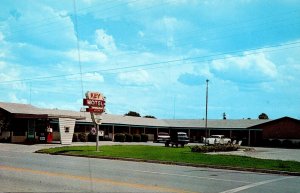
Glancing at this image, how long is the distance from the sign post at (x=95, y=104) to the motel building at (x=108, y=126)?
26.7ft

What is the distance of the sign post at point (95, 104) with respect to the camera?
110ft

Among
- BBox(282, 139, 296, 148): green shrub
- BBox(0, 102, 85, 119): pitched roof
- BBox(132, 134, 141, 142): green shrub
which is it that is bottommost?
BBox(282, 139, 296, 148): green shrub

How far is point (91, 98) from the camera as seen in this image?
33.8 meters

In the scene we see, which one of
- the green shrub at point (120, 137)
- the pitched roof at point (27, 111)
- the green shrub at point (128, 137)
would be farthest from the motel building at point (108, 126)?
the green shrub at point (128, 137)

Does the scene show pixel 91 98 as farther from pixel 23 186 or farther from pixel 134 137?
pixel 134 137

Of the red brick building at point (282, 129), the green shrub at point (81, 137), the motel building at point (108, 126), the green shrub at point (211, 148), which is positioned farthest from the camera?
the red brick building at point (282, 129)

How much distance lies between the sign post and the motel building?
26.7 feet

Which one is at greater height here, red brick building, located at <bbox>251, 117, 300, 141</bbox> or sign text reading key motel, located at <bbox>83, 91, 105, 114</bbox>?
sign text reading key motel, located at <bbox>83, 91, 105, 114</bbox>

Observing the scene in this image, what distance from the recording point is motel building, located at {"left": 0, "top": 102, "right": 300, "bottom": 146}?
1705 inches

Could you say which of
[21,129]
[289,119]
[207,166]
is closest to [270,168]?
[207,166]

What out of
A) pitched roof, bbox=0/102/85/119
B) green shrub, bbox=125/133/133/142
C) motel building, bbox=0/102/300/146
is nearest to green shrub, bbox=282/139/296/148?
motel building, bbox=0/102/300/146

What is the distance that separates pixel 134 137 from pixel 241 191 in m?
48.8

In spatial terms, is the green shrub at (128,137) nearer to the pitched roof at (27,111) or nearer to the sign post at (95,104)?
the pitched roof at (27,111)

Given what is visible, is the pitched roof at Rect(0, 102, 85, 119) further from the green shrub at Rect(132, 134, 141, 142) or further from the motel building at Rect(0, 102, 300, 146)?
the green shrub at Rect(132, 134, 141, 142)
